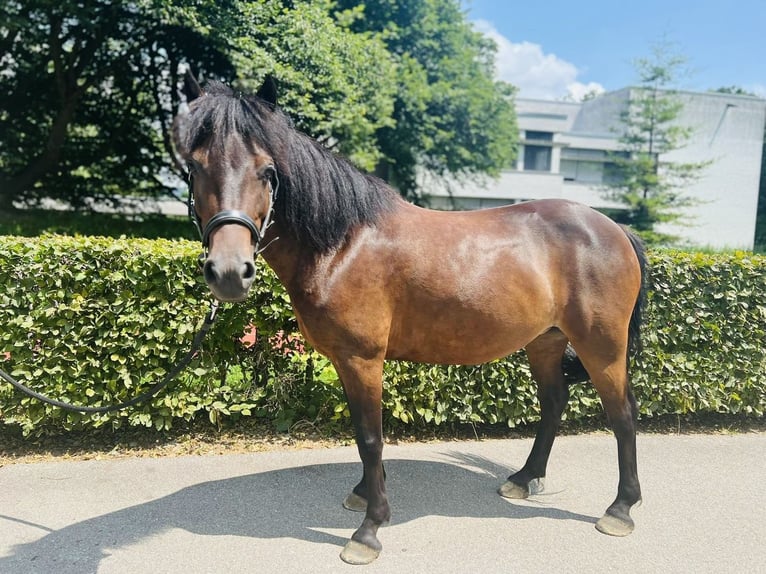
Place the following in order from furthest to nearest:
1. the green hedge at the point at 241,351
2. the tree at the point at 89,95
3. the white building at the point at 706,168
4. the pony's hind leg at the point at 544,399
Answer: the white building at the point at 706,168 → the tree at the point at 89,95 → the green hedge at the point at 241,351 → the pony's hind leg at the point at 544,399

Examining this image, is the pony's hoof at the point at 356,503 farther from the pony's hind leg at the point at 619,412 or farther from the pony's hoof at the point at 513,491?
the pony's hind leg at the point at 619,412

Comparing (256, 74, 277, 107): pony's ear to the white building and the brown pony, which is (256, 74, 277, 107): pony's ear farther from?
the white building

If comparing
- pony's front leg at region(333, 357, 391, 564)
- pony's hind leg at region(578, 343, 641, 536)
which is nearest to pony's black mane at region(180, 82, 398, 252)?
pony's front leg at region(333, 357, 391, 564)

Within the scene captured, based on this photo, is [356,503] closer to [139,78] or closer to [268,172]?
[268,172]

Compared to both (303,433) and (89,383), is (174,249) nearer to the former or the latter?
(89,383)

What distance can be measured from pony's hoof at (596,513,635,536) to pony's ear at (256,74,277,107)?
10.2 feet

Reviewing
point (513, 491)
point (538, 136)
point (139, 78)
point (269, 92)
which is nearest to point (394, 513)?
point (513, 491)

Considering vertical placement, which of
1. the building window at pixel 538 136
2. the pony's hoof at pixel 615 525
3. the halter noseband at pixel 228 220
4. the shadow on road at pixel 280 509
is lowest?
the shadow on road at pixel 280 509

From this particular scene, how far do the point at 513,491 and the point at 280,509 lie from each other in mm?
1602

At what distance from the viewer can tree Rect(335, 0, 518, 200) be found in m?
18.7

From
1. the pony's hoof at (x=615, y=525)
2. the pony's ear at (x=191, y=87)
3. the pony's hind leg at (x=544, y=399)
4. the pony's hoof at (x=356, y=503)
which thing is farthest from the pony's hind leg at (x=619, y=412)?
the pony's ear at (x=191, y=87)

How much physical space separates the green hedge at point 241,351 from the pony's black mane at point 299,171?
1527 millimetres

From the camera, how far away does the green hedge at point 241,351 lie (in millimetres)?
4129

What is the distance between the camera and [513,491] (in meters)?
3.68
